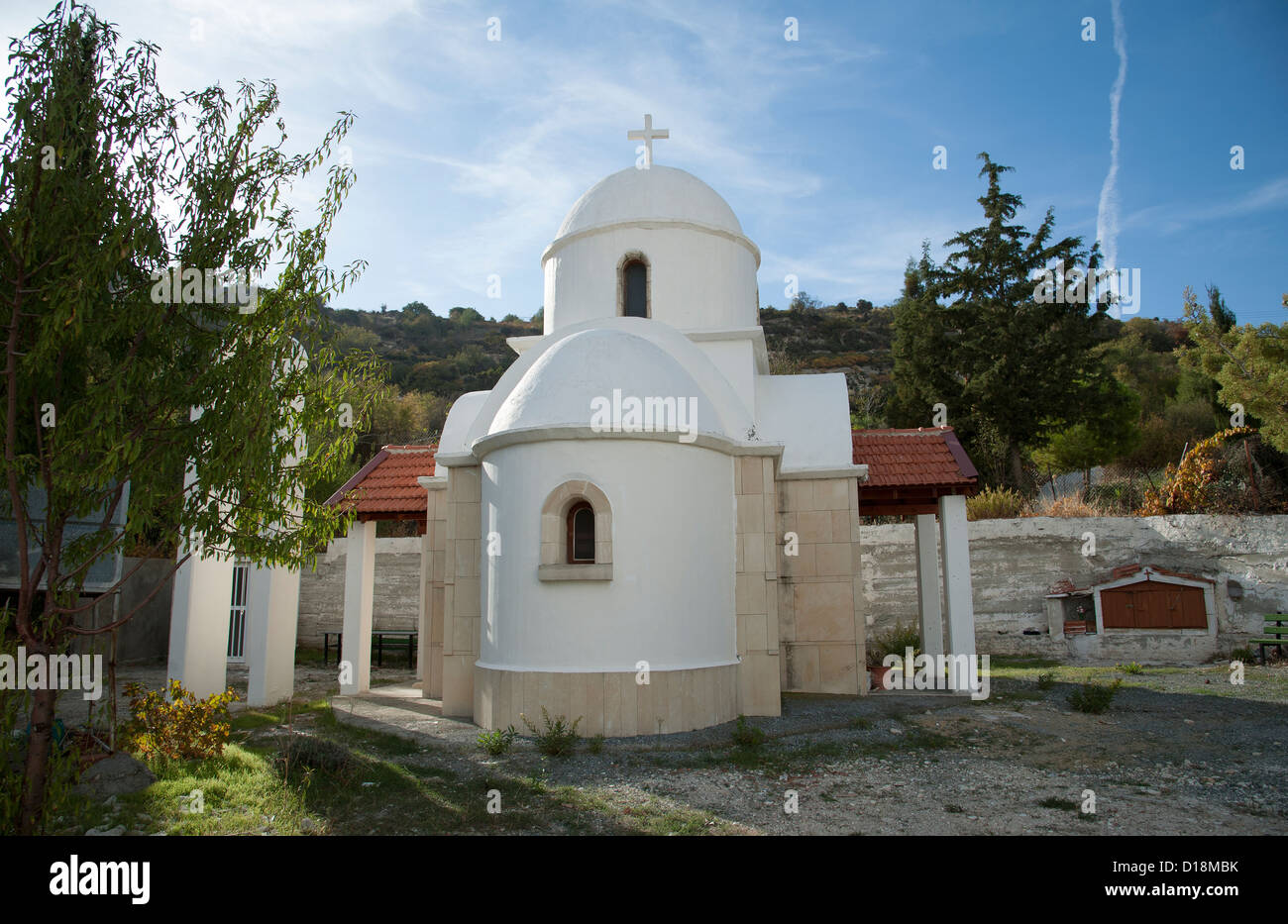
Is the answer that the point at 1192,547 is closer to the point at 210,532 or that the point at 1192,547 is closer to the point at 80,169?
the point at 210,532

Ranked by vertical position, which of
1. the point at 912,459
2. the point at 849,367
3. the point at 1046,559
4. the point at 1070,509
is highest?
the point at 849,367

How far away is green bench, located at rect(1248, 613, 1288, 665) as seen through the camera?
14.1m

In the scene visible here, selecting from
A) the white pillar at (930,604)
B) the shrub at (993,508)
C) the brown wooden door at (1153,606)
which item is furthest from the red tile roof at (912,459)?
the shrub at (993,508)

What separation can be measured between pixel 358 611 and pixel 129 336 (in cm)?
768

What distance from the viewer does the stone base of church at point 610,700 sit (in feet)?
27.0

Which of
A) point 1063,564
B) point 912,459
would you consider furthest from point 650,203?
point 1063,564

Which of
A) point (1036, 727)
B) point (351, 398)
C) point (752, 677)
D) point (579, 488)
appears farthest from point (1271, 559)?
point (351, 398)

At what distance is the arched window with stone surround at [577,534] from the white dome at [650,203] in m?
5.07

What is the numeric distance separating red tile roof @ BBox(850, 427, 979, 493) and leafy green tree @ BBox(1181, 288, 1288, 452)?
7.67 metres

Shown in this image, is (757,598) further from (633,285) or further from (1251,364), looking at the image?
(1251,364)

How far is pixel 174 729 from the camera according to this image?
25.2 ft

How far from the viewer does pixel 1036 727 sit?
8516 millimetres

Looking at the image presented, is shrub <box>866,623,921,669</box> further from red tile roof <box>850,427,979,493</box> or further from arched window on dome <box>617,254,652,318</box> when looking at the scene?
arched window on dome <box>617,254,652,318</box>
